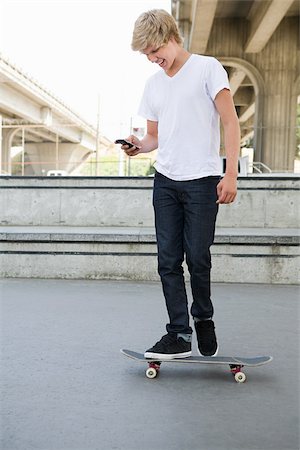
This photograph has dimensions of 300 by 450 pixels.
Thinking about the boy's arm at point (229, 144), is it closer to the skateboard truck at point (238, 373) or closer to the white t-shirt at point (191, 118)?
the white t-shirt at point (191, 118)

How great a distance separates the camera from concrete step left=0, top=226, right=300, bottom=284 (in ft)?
18.2

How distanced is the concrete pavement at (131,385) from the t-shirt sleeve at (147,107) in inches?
55.0

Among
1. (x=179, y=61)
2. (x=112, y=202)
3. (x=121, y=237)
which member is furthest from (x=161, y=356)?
(x=112, y=202)

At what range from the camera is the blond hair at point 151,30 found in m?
2.63

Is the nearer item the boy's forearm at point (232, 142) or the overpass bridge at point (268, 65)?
the boy's forearm at point (232, 142)

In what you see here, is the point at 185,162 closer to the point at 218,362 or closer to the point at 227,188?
the point at 227,188

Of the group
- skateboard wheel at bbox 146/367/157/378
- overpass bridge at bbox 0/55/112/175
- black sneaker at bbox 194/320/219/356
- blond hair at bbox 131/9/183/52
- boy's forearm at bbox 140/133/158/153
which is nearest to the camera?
blond hair at bbox 131/9/183/52

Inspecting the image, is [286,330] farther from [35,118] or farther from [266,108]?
[35,118]

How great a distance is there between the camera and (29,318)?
3980 mm

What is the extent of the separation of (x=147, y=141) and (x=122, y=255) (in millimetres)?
2711

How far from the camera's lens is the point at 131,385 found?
103 inches

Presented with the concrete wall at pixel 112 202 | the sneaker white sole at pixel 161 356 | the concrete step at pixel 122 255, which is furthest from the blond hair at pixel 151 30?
the concrete wall at pixel 112 202

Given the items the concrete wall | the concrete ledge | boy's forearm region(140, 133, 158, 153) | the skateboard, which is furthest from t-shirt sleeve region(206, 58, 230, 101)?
the concrete wall

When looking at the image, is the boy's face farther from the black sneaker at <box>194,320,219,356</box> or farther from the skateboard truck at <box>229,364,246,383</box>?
the skateboard truck at <box>229,364,246,383</box>
